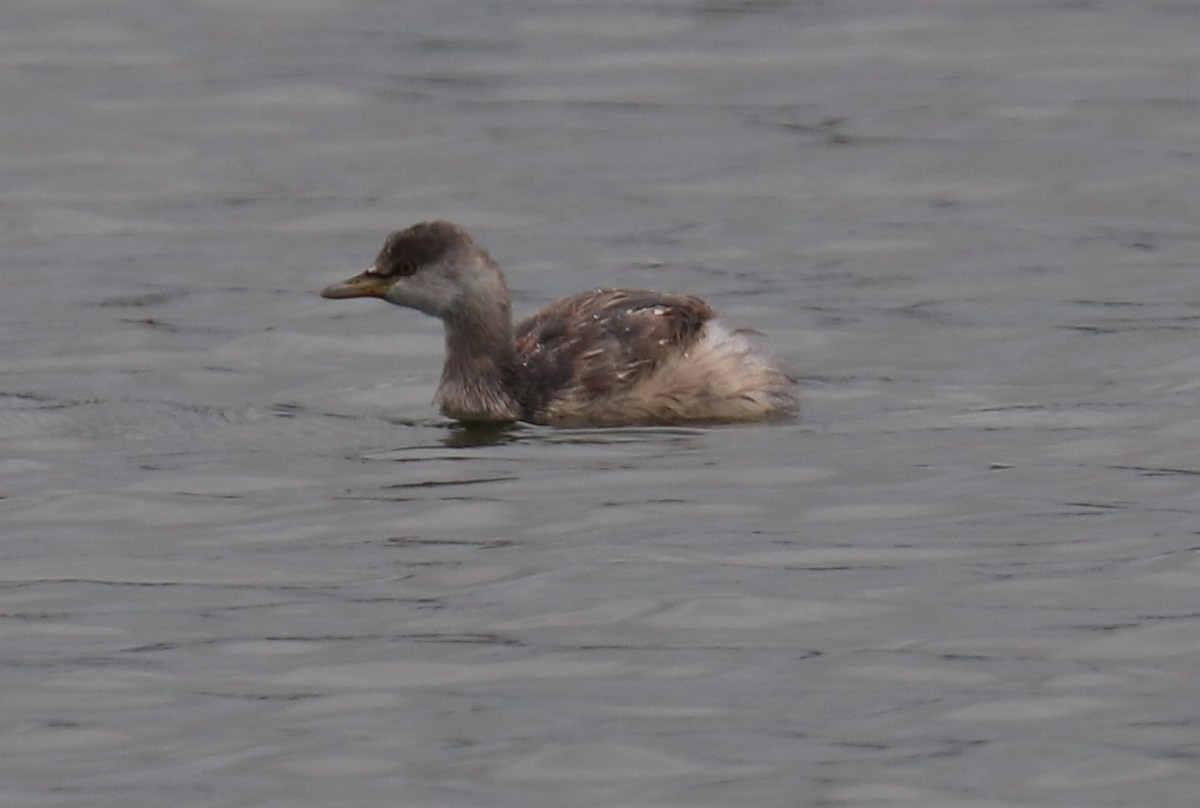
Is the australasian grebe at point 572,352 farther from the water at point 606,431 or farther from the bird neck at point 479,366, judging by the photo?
the water at point 606,431

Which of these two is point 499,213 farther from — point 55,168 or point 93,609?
point 93,609

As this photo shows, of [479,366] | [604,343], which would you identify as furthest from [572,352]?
[479,366]

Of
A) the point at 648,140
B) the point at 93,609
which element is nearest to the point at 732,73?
the point at 648,140

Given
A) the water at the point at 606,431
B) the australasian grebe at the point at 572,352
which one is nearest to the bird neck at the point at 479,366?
the australasian grebe at the point at 572,352

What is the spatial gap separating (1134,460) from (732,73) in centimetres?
916

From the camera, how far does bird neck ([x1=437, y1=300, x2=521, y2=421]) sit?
13.1 m

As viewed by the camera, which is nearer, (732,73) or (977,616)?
(977,616)

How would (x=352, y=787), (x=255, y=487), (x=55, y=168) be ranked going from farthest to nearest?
(x=55, y=168) → (x=255, y=487) → (x=352, y=787)

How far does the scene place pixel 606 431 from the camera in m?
12.8

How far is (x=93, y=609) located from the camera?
9.90m

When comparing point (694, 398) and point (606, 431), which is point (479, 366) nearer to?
point (606, 431)

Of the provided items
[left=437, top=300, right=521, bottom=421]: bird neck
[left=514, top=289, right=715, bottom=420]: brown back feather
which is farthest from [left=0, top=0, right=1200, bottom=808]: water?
[left=514, top=289, right=715, bottom=420]: brown back feather

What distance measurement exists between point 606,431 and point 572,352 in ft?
1.62

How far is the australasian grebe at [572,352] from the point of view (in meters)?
12.9
